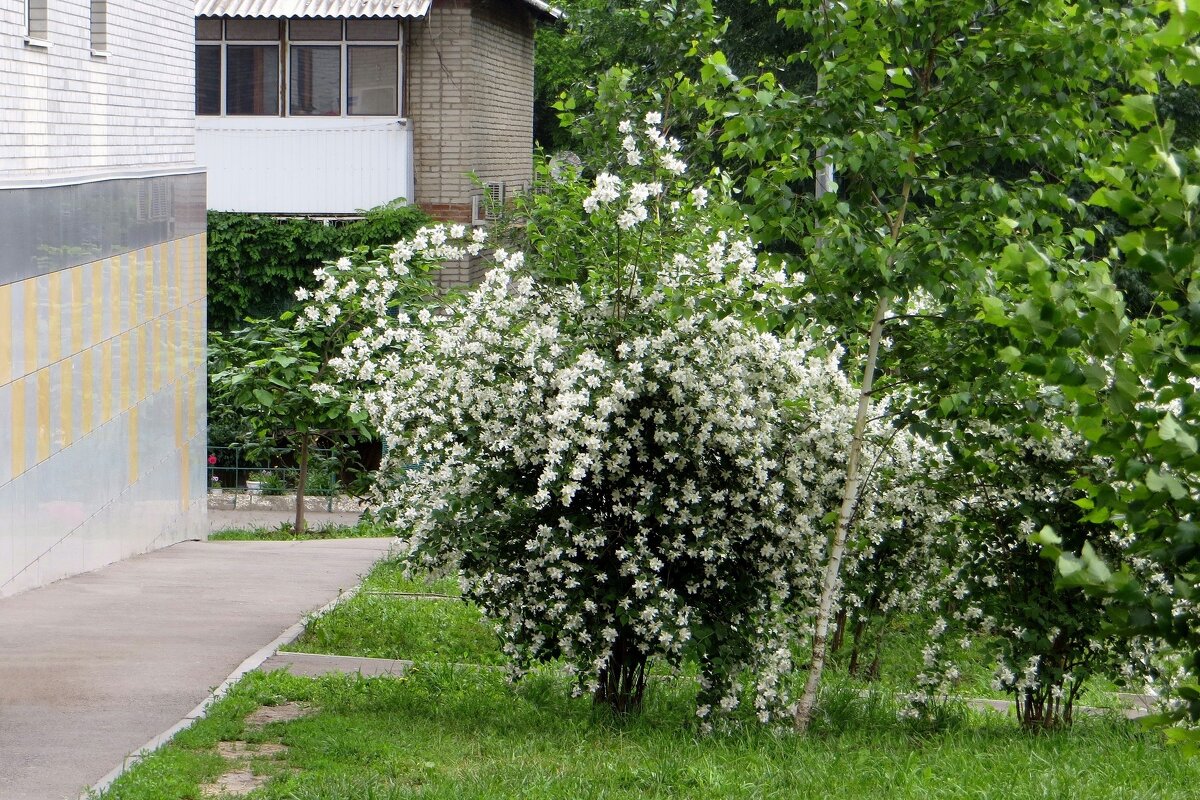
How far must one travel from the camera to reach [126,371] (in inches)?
527

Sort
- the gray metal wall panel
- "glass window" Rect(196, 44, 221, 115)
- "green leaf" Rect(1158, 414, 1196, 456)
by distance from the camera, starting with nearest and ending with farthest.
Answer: "green leaf" Rect(1158, 414, 1196, 456) < the gray metal wall panel < "glass window" Rect(196, 44, 221, 115)

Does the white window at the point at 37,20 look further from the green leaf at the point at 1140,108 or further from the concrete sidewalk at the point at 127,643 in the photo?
the green leaf at the point at 1140,108

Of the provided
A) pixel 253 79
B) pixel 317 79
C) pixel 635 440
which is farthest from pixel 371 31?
pixel 635 440

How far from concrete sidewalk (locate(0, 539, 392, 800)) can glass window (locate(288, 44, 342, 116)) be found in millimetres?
9285

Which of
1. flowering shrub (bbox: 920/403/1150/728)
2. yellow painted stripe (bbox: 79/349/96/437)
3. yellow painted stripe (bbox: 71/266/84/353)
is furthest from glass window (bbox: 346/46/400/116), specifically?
flowering shrub (bbox: 920/403/1150/728)

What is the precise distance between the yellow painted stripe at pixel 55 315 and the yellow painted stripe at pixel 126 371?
1.81m

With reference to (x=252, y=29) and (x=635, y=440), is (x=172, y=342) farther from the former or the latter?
(x=635, y=440)

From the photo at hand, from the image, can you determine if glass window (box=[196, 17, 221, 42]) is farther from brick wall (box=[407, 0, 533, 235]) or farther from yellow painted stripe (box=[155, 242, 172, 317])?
yellow painted stripe (box=[155, 242, 172, 317])

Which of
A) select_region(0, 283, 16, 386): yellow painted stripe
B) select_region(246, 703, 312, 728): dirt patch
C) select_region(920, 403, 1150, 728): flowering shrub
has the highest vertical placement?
select_region(0, 283, 16, 386): yellow painted stripe

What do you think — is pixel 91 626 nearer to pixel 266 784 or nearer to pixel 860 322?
pixel 266 784

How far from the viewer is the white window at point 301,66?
2184 centimetres

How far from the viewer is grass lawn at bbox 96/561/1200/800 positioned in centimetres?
596

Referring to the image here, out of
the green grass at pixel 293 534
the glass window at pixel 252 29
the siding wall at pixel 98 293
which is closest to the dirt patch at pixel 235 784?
the siding wall at pixel 98 293

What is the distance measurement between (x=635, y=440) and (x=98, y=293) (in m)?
7.18
